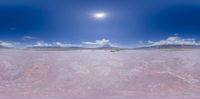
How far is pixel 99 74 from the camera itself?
22922mm

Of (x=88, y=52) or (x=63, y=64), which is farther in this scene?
(x=88, y=52)

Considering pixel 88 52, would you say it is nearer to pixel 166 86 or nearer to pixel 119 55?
pixel 119 55

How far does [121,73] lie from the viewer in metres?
23.1

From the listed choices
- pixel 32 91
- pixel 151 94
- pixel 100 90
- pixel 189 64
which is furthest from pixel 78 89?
pixel 189 64

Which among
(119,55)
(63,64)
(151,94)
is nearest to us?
(151,94)

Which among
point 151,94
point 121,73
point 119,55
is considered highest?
point 119,55

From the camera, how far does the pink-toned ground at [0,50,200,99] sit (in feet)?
66.4

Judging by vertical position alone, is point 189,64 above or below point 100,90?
above

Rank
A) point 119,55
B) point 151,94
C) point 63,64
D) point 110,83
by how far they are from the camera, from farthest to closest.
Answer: point 119,55
point 63,64
point 110,83
point 151,94

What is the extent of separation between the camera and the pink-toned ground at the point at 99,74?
2023 cm

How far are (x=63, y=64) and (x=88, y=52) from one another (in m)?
3.03

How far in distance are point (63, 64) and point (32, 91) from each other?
13.9 ft

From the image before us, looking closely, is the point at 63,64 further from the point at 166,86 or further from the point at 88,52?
the point at 166,86

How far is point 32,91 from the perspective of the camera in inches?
804
